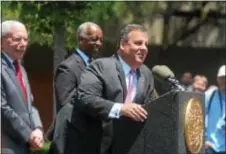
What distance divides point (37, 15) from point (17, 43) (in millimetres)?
5825

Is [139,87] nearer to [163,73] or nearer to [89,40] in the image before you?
[163,73]

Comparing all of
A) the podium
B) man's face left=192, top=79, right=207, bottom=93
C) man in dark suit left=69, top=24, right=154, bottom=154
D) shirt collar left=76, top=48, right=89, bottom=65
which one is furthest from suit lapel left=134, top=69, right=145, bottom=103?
man's face left=192, top=79, right=207, bottom=93

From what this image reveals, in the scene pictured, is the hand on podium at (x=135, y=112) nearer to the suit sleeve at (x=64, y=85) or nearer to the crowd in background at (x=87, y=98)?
the crowd in background at (x=87, y=98)

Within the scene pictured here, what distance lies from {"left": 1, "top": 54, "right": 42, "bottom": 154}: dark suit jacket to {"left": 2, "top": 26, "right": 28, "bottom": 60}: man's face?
7cm

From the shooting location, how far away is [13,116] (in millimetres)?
5121

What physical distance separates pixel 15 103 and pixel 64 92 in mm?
839

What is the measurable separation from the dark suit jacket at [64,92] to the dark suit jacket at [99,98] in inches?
6.4

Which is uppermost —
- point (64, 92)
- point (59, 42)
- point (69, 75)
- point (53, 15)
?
point (69, 75)

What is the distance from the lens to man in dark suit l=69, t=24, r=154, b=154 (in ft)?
16.9

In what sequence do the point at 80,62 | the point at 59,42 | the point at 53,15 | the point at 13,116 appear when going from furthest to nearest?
the point at 59,42, the point at 53,15, the point at 80,62, the point at 13,116

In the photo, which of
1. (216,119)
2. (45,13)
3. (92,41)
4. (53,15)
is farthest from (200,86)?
(92,41)

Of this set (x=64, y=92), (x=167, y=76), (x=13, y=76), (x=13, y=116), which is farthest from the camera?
(x=64, y=92)

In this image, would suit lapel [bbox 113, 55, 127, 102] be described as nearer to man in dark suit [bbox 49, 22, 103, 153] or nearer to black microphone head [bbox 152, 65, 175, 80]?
black microphone head [bbox 152, 65, 175, 80]

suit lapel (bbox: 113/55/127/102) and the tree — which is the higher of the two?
suit lapel (bbox: 113/55/127/102)
